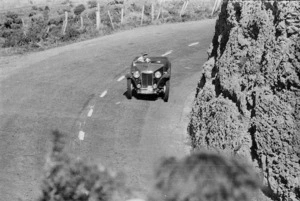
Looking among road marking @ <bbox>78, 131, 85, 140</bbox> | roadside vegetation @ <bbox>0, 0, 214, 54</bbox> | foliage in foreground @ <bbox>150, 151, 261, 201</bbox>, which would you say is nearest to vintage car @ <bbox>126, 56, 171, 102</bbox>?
road marking @ <bbox>78, 131, 85, 140</bbox>

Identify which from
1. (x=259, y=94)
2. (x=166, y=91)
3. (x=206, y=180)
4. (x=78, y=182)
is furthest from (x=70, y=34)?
(x=259, y=94)

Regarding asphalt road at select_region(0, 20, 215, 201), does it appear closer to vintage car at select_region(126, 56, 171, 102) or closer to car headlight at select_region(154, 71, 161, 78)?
vintage car at select_region(126, 56, 171, 102)

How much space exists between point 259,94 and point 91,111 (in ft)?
25.6

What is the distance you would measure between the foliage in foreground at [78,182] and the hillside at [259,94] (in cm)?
285

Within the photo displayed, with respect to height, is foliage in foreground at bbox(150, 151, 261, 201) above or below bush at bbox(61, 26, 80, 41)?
above

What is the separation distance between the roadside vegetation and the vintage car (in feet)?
38.0

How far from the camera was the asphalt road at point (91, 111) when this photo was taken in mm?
12164

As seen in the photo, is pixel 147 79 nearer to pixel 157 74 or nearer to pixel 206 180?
pixel 157 74

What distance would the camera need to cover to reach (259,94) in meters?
9.61

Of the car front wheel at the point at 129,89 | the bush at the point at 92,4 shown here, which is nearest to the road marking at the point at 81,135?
the car front wheel at the point at 129,89

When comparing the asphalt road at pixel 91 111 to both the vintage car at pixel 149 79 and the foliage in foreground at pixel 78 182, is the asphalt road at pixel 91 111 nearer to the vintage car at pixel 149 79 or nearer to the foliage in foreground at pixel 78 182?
the foliage in foreground at pixel 78 182

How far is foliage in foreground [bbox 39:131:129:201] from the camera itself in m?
10.6

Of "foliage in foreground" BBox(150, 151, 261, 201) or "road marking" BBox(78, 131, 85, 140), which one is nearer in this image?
"foliage in foreground" BBox(150, 151, 261, 201)

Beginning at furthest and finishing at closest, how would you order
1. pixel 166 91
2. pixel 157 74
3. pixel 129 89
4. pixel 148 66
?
pixel 148 66 → pixel 129 89 → pixel 157 74 → pixel 166 91
